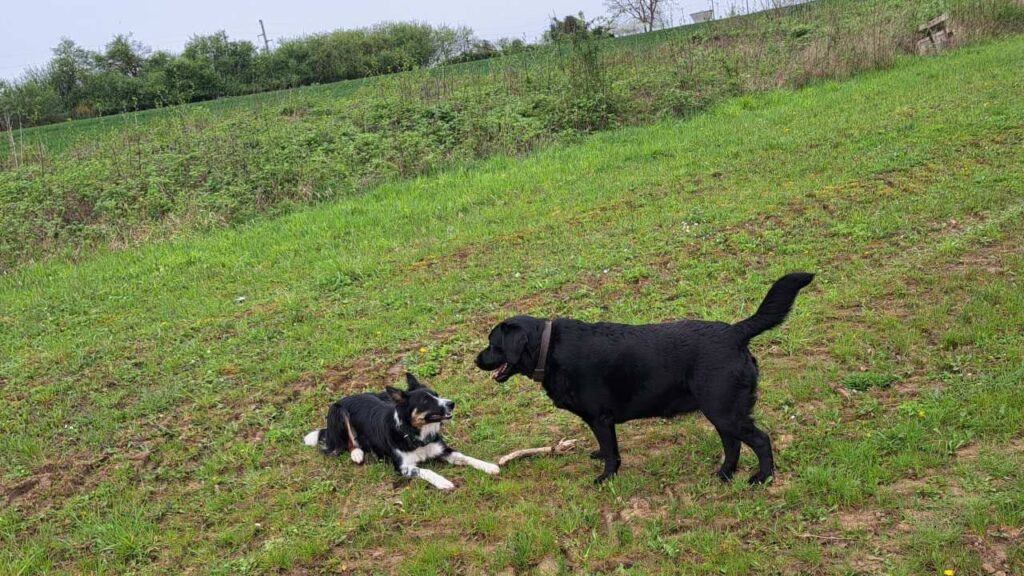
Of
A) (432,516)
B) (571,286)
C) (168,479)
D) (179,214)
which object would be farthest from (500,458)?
(179,214)

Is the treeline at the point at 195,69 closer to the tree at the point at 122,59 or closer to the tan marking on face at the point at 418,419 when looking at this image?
the tree at the point at 122,59

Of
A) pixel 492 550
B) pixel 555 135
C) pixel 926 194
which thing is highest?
pixel 555 135

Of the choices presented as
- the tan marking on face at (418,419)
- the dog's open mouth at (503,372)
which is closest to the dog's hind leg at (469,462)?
the tan marking on face at (418,419)

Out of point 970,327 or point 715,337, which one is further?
point 970,327

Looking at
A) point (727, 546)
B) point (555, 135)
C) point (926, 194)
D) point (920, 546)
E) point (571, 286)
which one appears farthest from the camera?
point (555, 135)

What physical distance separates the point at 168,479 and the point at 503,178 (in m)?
8.47

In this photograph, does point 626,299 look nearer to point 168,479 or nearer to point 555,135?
point 168,479

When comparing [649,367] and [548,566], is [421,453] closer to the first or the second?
[548,566]

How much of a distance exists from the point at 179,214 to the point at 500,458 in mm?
10582

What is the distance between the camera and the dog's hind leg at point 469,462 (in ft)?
15.7

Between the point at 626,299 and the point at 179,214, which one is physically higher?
the point at 179,214

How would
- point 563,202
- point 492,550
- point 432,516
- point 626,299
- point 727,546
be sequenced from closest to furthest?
point 727,546 → point 492,550 → point 432,516 → point 626,299 → point 563,202

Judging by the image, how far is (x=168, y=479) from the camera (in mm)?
5328

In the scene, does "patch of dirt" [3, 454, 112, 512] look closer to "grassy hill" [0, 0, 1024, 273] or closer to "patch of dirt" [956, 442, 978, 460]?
"patch of dirt" [956, 442, 978, 460]
